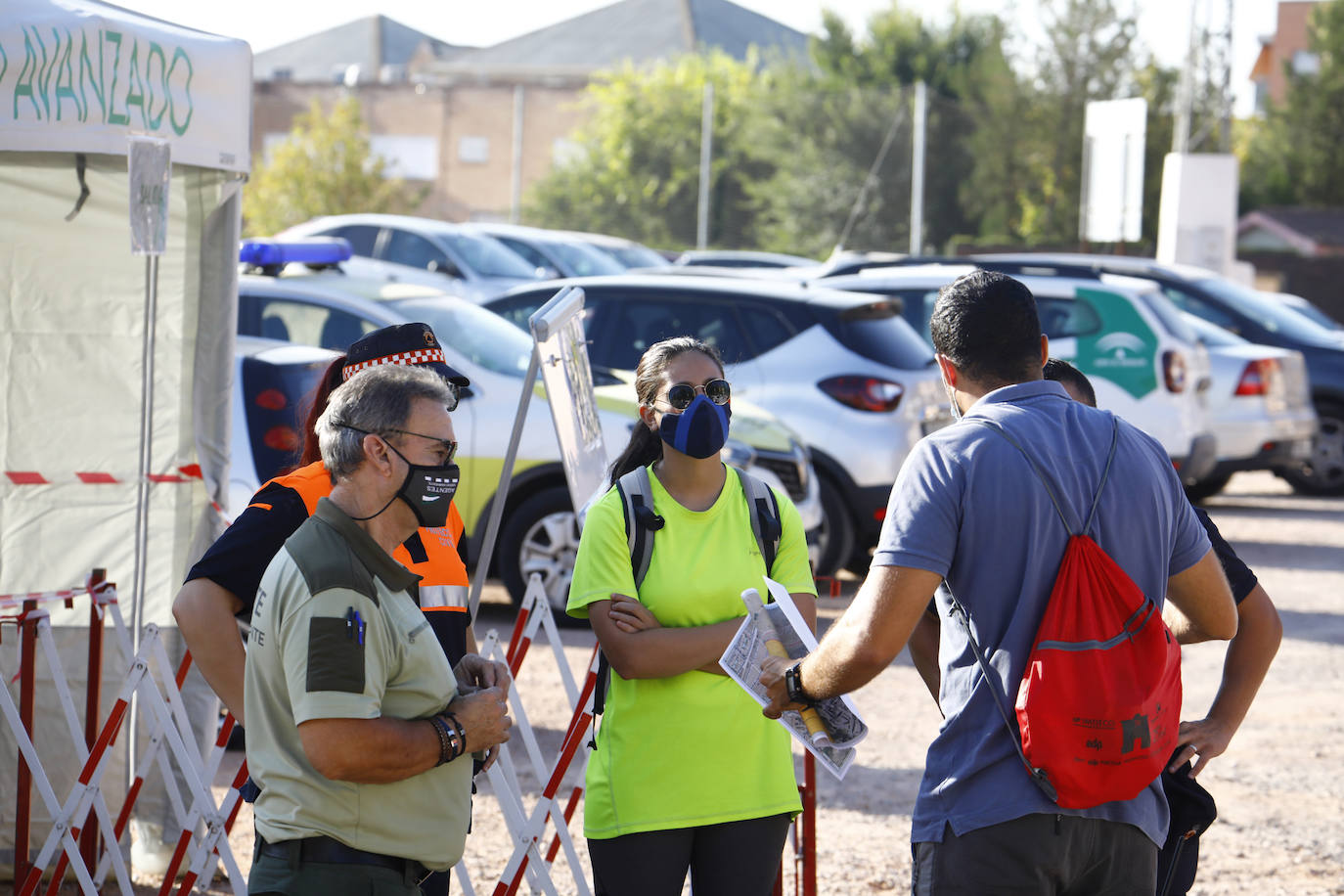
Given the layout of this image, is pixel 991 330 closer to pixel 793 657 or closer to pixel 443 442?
pixel 793 657

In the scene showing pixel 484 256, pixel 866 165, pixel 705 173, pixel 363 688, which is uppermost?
pixel 866 165

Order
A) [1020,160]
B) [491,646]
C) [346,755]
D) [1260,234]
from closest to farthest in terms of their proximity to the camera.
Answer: [346,755]
[491,646]
[1020,160]
[1260,234]

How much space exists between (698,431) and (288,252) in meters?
6.49

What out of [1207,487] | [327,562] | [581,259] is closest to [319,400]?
[327,562]

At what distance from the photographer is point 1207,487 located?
15328mm

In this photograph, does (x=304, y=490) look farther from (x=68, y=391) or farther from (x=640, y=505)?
(x=68, y=391)

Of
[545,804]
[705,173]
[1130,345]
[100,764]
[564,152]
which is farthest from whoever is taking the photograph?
[564,152]

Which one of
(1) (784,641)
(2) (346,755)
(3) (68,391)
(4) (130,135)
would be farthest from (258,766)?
(3) (68,391)

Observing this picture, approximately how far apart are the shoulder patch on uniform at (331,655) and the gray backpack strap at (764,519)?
1.27 meters

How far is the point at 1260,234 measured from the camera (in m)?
47.1

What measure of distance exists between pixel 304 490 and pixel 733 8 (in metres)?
76.4

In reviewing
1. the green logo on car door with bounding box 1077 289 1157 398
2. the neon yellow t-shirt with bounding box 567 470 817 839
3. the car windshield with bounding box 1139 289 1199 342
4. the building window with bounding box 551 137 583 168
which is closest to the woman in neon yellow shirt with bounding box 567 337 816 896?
the neon yellow t-shirt with bounding box 567 470 817 839

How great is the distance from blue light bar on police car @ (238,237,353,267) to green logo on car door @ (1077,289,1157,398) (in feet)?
19.1

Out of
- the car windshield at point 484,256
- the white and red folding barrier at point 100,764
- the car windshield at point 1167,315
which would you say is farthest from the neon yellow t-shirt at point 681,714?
the car windshield at point 484,256
